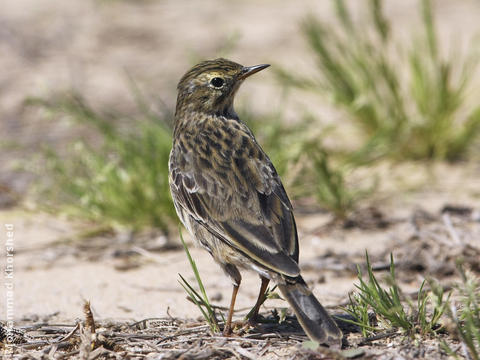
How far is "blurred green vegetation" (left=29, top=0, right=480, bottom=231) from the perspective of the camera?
6.61m

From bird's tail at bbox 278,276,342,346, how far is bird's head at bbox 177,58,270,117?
171cm

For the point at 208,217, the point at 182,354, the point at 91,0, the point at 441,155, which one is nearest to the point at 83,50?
the point at 91,0

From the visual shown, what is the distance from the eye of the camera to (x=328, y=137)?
331 inches

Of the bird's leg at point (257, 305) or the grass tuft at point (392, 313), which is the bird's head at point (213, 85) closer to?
the bird's leg at point (257, 305)

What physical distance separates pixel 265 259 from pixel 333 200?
114 inches

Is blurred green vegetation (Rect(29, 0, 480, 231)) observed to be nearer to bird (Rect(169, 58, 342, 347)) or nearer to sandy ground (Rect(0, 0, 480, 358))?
sandy ground (Rect(0, 0, 480, 358))

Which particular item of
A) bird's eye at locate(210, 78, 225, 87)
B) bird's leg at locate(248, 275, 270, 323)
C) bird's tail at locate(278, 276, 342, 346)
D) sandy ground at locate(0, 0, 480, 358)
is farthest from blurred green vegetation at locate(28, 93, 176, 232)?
bird's tail at locate(278, 276, 342, 346)

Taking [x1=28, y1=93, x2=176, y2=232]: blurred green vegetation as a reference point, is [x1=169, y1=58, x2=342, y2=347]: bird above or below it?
below

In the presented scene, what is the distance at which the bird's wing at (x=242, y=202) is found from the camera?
3.86 m

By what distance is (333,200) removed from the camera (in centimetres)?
654

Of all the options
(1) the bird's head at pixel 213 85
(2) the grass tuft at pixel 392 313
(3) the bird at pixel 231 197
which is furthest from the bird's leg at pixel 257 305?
(1) the bird's head at pixel 213 85

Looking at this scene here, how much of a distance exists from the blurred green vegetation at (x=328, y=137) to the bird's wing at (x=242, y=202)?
6.36 feet

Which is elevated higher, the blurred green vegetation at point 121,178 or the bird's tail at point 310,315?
the blurred green vegetation at point 121,178

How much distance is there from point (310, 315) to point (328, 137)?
16.5 ft
